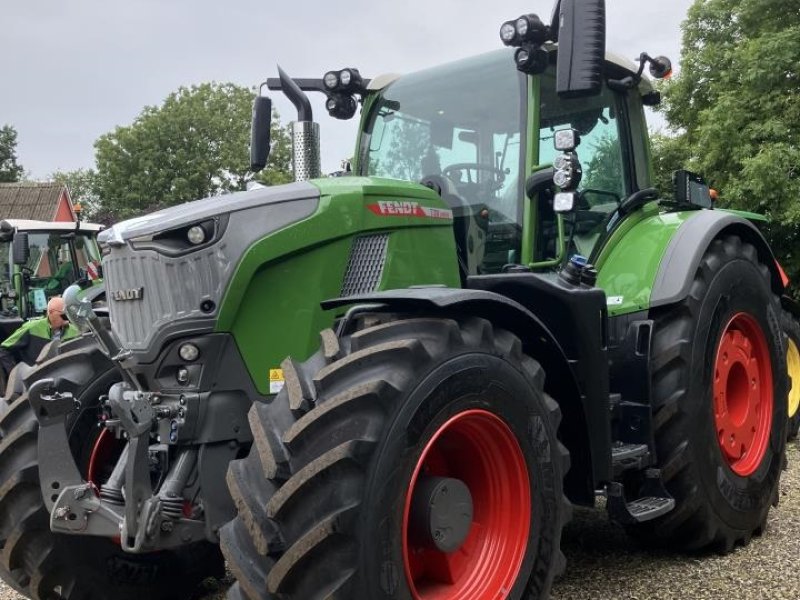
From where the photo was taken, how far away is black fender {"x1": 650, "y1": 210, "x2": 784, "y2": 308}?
14.0 feet

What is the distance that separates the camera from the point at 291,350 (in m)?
3.30

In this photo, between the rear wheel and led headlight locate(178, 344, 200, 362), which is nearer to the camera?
led headlight locate(178, 344, 200, 362)

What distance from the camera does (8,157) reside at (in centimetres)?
4888

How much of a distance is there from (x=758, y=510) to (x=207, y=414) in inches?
120

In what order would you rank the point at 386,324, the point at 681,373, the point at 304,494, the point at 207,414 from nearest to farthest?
the point at 304,494 → the point at 386,324 → the point at 207,414 → the point at 681,373

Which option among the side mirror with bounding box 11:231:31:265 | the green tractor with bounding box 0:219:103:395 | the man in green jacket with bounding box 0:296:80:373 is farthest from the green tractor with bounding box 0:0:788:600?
the side mirror with bounding box 11:231:31:265

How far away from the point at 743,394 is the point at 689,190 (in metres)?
1.32

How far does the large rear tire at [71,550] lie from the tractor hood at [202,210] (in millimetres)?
867

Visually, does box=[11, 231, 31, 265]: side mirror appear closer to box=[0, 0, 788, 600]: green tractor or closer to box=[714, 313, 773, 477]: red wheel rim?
box=[0, 0, 788, 600]: green tractor

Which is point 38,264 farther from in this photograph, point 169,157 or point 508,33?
point 169,157

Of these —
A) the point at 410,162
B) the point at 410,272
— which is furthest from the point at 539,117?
the point at 410,272

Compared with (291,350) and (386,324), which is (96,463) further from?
(386,324)

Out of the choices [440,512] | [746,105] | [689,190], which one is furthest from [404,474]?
[746,105]

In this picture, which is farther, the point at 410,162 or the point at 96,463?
the point at 410,162
